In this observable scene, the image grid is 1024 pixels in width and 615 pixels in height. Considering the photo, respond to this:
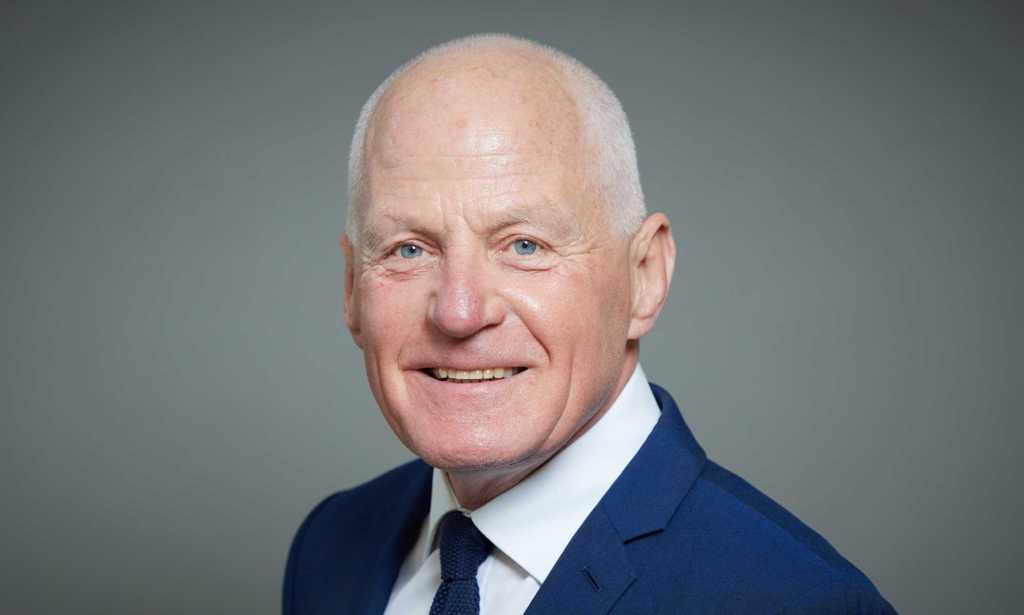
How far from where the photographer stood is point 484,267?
3.05 metres

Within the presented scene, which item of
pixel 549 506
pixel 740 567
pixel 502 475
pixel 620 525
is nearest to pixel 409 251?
pixel 502 475

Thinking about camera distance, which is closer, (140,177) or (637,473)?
(637,473)

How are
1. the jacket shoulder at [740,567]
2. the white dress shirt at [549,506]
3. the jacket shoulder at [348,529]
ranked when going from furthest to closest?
the jacket shoulder at [348,529] < the white dress shirt at [549,506] < the jacket shoulder at [740,567]

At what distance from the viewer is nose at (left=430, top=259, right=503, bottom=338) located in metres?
2.97

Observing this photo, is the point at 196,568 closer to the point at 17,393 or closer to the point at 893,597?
the point at 17,393

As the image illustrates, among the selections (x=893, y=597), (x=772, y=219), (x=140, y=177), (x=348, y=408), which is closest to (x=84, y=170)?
(x=140, y=177)

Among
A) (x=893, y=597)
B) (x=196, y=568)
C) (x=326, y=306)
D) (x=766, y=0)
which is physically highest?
(x=766, y=0)

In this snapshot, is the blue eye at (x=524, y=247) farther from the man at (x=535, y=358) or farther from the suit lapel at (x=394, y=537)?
the suit lapel at (x=394, y=537)

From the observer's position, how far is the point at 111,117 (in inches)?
221

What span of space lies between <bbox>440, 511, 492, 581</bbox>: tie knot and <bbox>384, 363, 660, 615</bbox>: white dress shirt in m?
0.03

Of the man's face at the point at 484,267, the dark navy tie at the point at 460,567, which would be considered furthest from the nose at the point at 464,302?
the dark navy tie at the point at 460,567

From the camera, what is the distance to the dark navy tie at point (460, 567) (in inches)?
126

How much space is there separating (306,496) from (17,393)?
1.38 meters

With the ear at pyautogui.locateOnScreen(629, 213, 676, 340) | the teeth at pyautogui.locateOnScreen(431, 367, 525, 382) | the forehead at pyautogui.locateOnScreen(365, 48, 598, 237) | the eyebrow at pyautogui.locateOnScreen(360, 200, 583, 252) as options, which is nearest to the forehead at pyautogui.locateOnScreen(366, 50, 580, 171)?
the forehead at pyautogui.locateOnScreen(365, 48, 598, 237)
